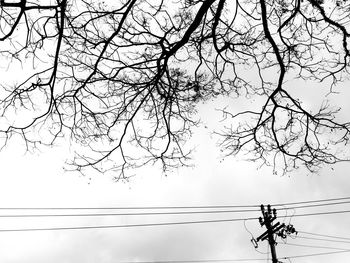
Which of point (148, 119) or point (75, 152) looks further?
point (148, 119)

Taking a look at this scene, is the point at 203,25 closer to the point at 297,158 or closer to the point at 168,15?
the point at 168,15

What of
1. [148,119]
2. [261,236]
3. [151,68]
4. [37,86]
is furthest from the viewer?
[261,236]

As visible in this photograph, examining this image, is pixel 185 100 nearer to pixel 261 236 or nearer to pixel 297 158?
pixel 297 158

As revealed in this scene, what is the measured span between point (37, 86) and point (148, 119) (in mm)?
1638

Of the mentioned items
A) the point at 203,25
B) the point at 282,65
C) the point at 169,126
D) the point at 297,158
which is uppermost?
the point at 203,25

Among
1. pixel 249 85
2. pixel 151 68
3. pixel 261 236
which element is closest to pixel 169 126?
pixel 151 68

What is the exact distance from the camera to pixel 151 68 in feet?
19.9

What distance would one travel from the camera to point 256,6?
601 cm

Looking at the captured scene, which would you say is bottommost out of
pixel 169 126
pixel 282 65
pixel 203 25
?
pixel 169 126

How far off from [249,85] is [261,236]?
33.7ft

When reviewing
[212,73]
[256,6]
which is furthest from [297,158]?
[256,6]

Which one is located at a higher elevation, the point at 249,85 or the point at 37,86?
the point at 249,85

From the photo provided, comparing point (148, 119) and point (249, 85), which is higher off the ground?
point (249, 85)

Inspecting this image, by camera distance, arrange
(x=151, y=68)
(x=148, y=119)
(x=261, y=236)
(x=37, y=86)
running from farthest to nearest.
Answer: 1. (x=261, y=236)
2. (x=148, y=119)
3. (x=151, y=68)
4. (x=37, y=86)
